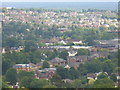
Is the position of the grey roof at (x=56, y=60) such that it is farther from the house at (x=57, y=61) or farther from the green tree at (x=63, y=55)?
the green tree at (x=63, y=55)

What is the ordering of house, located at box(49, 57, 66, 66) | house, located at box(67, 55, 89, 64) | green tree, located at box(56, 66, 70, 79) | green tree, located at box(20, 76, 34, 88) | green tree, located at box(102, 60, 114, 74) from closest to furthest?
green tree, located at box(20, 76, 34, 88), green tree, located at box(56, 66, 70, 79), green tree, located at box(102, 60, 114, 74), house, located at box(49, 57, 66, 66), house, located at box(67, 55, 89, 64)

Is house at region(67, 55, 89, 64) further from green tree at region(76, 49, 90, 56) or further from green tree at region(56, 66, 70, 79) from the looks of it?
green tree at region(56, 66, 70, 79)

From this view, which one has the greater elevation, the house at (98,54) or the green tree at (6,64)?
the green tree at (6,64)

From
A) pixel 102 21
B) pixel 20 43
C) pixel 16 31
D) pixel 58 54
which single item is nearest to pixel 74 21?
pixel 102 21

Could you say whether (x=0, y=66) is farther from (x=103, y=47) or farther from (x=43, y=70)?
(x=103, y=47)

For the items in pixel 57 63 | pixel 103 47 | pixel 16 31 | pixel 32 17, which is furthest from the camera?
pixel 32 17

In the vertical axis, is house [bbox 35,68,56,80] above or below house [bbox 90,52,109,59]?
above

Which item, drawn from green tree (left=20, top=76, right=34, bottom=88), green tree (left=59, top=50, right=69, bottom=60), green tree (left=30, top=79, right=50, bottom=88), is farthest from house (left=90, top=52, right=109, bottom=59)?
green tree (left=30, top=79, right=50, bottom=88)

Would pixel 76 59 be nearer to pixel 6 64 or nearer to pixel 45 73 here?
pixel 6 64

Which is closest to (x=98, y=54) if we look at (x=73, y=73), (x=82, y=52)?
(x=82, y=52)

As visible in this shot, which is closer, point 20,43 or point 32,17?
point 20,43

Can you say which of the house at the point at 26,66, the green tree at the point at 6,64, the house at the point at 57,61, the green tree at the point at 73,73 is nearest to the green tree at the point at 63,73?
the green tree at the point at 73,73
